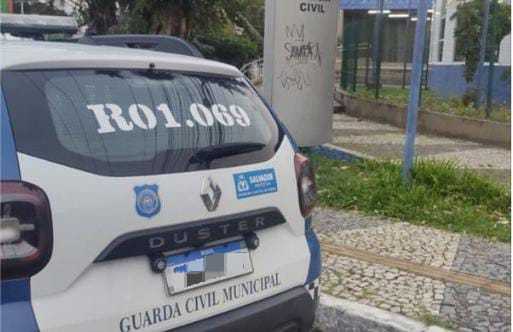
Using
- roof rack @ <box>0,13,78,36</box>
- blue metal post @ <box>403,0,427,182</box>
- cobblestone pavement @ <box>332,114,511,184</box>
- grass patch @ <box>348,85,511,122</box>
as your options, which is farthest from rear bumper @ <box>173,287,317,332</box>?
grass patch @ <box>348,85,511,122</box>

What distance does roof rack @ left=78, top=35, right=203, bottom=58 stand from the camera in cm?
321

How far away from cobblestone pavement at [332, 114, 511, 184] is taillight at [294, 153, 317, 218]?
5.02m

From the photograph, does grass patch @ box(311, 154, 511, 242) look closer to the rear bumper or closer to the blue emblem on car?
the rear bumper

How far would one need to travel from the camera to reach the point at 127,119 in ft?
7.66

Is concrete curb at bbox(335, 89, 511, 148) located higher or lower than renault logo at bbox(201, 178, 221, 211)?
lower

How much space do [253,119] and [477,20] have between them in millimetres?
10608

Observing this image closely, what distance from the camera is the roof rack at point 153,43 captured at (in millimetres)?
3205

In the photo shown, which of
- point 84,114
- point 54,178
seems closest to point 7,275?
point 54,178

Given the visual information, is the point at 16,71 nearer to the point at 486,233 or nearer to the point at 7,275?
the point at 7,275

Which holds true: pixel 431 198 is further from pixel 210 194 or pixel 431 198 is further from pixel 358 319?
pixel 210 194

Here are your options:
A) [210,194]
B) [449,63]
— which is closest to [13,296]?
[210,194]

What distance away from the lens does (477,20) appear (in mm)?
12148

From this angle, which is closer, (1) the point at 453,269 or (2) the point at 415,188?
(1) the point at 453,269

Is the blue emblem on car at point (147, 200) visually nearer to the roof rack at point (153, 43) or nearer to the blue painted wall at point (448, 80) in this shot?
the roof rack at point (153, 43)
